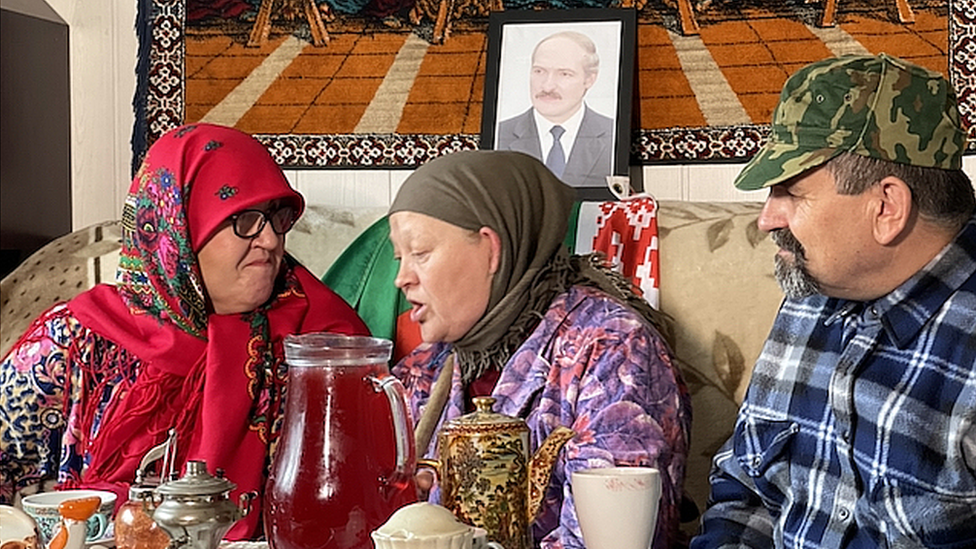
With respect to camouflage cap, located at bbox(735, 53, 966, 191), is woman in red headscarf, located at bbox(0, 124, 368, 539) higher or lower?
lower

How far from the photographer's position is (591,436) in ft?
6.09

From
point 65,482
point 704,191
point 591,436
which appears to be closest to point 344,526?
point 591,436

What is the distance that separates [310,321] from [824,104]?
3.68ft

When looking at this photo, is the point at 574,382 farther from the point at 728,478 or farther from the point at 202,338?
the point at 202,338

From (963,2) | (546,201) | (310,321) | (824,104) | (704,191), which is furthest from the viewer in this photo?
(704,191)

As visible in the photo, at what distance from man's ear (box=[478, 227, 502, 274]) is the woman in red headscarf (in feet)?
1.30

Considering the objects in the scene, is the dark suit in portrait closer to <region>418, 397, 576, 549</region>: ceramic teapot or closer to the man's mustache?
the man's mustache

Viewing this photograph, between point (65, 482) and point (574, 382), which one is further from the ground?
point (574, 382)

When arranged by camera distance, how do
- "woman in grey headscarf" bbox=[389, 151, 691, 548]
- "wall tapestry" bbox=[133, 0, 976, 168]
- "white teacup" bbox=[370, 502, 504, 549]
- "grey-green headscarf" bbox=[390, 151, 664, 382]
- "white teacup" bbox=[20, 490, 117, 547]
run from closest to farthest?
"white teacup" bbox=[370, 502, 504, 549] < "white teacup" bbox=[20, 490, 117, 547] < "woman in grey headscarf" bbox=[389, 151, 691, 548] < "grey-green headscarf" bbox=[390, 151, 664, 382] < "wall tapestry" bbox=[133, 0, 976, 168]

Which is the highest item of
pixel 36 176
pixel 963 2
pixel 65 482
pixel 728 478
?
pixel 963 2

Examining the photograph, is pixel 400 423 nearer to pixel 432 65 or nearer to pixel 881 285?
pixel 881 285

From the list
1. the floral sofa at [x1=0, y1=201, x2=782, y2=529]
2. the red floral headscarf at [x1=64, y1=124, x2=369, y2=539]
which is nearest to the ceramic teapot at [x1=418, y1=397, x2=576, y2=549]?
the red floral headscarf at [x1=64, y1=124, x2=369, y2=539]

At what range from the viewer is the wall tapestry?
2.72 meters

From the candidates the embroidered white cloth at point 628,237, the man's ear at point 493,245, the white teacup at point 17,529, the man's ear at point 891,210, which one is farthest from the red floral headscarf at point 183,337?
the man's ear at point 891,210
